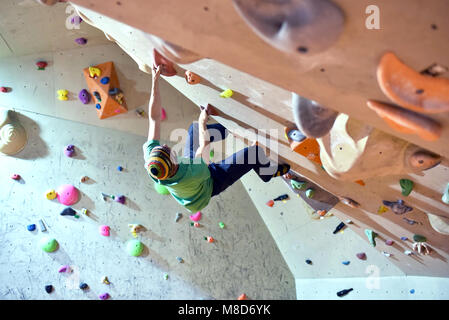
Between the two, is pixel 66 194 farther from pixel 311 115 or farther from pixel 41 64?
pixel 311 115

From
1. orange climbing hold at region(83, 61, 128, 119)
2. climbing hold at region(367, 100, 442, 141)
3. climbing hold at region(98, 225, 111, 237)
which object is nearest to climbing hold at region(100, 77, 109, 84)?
orange climbing hold at region(83, 61, 128, 119)

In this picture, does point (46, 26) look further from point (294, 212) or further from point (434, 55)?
point (434, 55)

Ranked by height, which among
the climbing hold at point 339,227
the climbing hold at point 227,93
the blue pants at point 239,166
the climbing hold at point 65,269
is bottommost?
the climbing hold at point 65,269

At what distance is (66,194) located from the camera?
3578mm

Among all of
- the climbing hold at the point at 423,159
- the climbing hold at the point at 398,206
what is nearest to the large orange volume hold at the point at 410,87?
the climbing hold at the point at 423,159

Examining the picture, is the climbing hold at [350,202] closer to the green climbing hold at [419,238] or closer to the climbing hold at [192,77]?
the green climbing hold at [419,238]

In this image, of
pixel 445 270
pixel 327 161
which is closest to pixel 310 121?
pixel 327 161

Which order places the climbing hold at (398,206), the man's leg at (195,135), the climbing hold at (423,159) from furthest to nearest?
the man's leg at (195,135) < the climbing hold at (398,206) < the climbing hold at (423,159)

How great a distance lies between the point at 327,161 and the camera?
65.7 inches

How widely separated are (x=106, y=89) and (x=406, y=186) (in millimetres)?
2448

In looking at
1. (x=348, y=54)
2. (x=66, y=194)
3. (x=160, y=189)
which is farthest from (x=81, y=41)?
(x=348, y=54)

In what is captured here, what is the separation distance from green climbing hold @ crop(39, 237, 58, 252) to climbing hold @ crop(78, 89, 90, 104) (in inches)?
43.8

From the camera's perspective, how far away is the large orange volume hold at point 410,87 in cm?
87

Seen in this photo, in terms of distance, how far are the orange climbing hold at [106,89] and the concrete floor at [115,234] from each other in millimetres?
254
